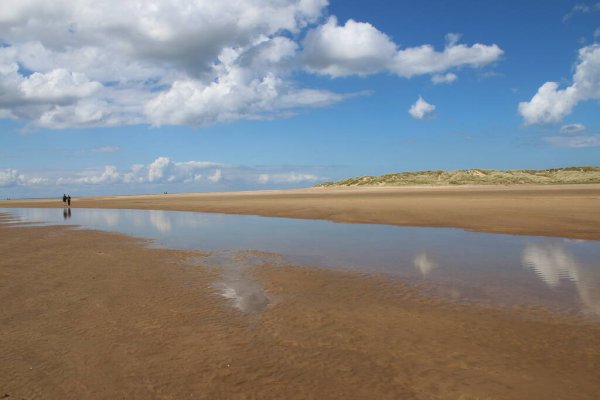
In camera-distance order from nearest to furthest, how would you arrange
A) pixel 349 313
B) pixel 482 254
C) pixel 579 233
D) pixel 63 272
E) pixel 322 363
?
pixel 322 363, pixel 349 313, pixel 63 272, pixel 482 254, pixel 579 233

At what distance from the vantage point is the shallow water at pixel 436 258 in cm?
982

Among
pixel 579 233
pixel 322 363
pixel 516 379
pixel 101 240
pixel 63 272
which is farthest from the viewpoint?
pixel 101 240

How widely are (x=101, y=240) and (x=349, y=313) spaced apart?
55.9ft

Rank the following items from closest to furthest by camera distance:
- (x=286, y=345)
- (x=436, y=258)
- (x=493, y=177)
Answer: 1. (x=286, y=345)
2. (x=436, y=258)
3. (x=493, y=177)

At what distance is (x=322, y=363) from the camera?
20.8 ft

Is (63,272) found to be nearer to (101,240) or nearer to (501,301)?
(101,240)

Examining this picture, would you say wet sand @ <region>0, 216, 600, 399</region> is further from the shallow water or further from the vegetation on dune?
the vegetation on dune

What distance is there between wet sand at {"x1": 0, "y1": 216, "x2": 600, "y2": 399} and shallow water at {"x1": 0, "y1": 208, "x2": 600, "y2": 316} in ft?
2.90

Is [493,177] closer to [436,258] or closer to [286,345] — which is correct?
[436,258]

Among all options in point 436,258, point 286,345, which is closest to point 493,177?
point 436,258

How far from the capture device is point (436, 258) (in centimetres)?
1421

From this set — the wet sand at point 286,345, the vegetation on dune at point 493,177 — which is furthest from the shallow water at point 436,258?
the vegetation on dune at point 493,177

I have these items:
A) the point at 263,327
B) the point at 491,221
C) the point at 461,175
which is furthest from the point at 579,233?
the point at 461,175

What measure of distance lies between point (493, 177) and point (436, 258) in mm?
92553
